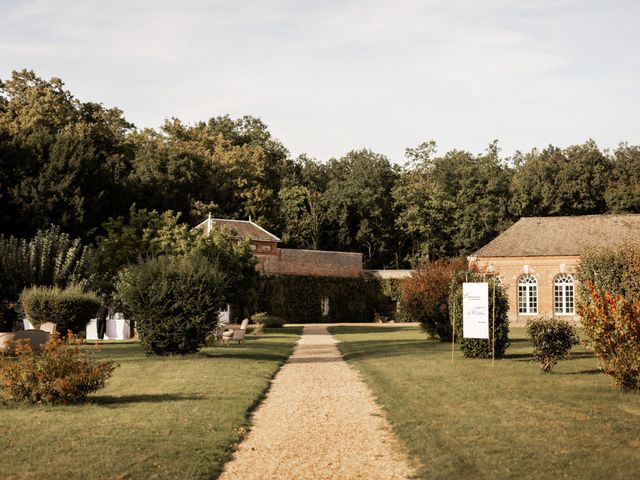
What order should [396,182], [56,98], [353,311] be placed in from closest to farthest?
[56,98]
[353,311]
[396,182]

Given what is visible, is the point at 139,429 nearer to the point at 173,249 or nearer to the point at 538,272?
the point at 173,249

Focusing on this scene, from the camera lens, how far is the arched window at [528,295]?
178ft

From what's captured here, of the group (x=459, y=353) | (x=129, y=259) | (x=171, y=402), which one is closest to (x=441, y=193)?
(x=129, y=259)

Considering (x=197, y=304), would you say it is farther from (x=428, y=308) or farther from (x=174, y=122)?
(x=174, y=122)

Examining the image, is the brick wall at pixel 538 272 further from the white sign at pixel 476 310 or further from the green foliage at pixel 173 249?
the white sign at pixel 476 310

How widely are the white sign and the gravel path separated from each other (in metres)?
5.56

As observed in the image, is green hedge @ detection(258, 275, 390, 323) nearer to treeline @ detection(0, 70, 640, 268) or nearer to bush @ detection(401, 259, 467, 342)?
treeline @ detection(0, 70, 640, 268)

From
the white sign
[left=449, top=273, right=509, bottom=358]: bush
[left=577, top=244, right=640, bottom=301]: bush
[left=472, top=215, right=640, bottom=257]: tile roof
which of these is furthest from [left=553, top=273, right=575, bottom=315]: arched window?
the white sign

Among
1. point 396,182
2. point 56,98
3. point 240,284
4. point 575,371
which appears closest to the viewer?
point 575,371

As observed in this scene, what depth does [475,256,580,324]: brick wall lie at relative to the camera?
53.4m

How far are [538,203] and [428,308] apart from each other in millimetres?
41437

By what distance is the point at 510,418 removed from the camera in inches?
524

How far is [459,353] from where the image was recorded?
1055 inches

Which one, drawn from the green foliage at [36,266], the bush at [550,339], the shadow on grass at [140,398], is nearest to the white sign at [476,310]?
the bush at [550,339]
